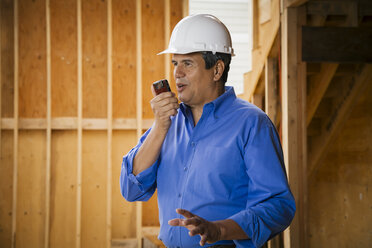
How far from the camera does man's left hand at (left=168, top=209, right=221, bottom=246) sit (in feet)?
4.31

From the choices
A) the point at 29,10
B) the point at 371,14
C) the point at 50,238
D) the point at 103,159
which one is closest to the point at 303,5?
the point at 371,14

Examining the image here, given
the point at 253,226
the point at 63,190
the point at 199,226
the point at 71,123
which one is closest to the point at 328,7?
the point at 253,226

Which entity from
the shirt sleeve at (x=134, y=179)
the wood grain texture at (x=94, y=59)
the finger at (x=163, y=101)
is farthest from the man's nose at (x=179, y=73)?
the wood grain texture at (x=94, y=59)

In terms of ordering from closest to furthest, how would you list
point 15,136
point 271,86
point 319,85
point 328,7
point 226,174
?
point 226,174
point 328,7
point 271,86
point 319,85
point 15,136

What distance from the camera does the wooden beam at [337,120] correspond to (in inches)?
163

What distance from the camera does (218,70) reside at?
78.0 inches

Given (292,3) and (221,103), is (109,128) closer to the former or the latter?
(292,3)

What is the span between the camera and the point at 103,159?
199 inches

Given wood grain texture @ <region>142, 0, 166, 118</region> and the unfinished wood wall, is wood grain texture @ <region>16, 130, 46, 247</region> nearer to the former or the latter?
the unfinished wood wall

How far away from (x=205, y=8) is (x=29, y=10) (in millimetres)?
3387

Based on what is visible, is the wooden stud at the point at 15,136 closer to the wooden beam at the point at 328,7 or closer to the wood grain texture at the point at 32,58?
the wood grain texture at the point at 32,58

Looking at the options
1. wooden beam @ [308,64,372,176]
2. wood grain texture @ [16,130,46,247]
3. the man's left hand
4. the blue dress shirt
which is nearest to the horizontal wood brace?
wood grain texture @ [16,130,46,247]

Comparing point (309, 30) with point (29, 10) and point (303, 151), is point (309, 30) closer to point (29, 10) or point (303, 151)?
point (303, 151)

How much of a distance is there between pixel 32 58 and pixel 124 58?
3.70 feet
